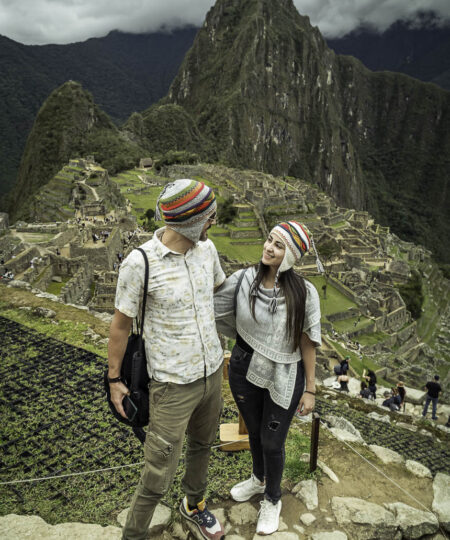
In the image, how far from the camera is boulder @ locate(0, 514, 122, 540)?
272 cm

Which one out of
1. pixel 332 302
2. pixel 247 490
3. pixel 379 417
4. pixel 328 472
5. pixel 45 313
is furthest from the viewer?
pixel 332 302

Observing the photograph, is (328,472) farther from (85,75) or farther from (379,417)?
(85,75)

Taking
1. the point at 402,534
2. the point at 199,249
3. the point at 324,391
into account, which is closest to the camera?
the point at 199,249

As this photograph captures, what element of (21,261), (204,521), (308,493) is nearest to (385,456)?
(308,493)

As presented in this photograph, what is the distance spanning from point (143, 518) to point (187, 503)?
51 cm

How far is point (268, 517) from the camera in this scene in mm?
2967

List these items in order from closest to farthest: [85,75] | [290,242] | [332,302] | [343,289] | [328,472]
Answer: [290,242]
[328,472]
[332,302]
[343,289]
[85,75]

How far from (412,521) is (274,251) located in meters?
2.38

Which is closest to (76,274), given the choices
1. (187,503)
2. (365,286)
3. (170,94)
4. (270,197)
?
(187,503)

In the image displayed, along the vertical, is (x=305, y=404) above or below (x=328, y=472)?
above

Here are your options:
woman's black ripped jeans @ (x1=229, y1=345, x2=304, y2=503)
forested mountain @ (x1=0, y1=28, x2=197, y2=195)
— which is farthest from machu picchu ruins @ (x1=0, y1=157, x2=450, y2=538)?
forested mountain @ (x1=0, y1=28, x2=197, y2=195)

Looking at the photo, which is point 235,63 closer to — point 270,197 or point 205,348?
point 270,197

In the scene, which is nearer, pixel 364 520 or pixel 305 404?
pixel 305 404

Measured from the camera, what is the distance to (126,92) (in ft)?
500
